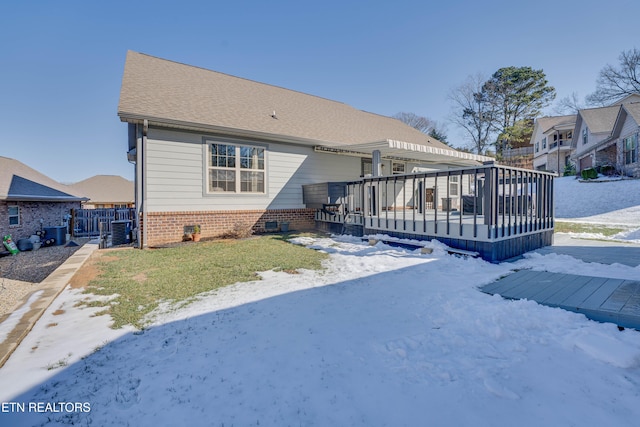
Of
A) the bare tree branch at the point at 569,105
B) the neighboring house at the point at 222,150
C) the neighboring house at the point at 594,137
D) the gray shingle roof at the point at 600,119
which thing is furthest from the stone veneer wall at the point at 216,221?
the bare tree branch at the point at 569,105

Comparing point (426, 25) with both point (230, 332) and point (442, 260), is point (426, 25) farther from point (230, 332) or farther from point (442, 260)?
point (230, 332)

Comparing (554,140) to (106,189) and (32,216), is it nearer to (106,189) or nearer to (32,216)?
(32,216)

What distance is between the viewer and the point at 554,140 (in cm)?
3172

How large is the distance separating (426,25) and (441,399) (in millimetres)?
14815

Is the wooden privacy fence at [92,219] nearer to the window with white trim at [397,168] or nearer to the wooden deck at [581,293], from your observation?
the window with white trim at [397,168]

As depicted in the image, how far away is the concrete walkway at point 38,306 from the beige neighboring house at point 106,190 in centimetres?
3023

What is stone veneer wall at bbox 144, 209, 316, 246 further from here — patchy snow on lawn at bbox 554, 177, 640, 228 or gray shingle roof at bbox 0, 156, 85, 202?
patchy snow on lawn at bbox 554, 177, 640, 228

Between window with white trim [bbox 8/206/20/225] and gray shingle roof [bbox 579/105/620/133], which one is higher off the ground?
gray shingle roof [bbox 579/105/620/133]

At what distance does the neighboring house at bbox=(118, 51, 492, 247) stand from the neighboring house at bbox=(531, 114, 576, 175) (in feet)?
90.8

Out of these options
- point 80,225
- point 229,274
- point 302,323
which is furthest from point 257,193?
point 80,225

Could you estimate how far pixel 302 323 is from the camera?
9.68 feet

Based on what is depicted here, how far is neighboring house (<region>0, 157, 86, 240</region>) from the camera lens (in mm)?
13062

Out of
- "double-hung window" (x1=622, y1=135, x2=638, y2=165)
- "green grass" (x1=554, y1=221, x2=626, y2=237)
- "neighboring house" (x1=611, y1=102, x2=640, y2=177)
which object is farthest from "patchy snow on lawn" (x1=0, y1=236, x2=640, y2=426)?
"double-hung window" (x1=622, y1=135, x2=638, y2=165)

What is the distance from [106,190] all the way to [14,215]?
22427 mm
